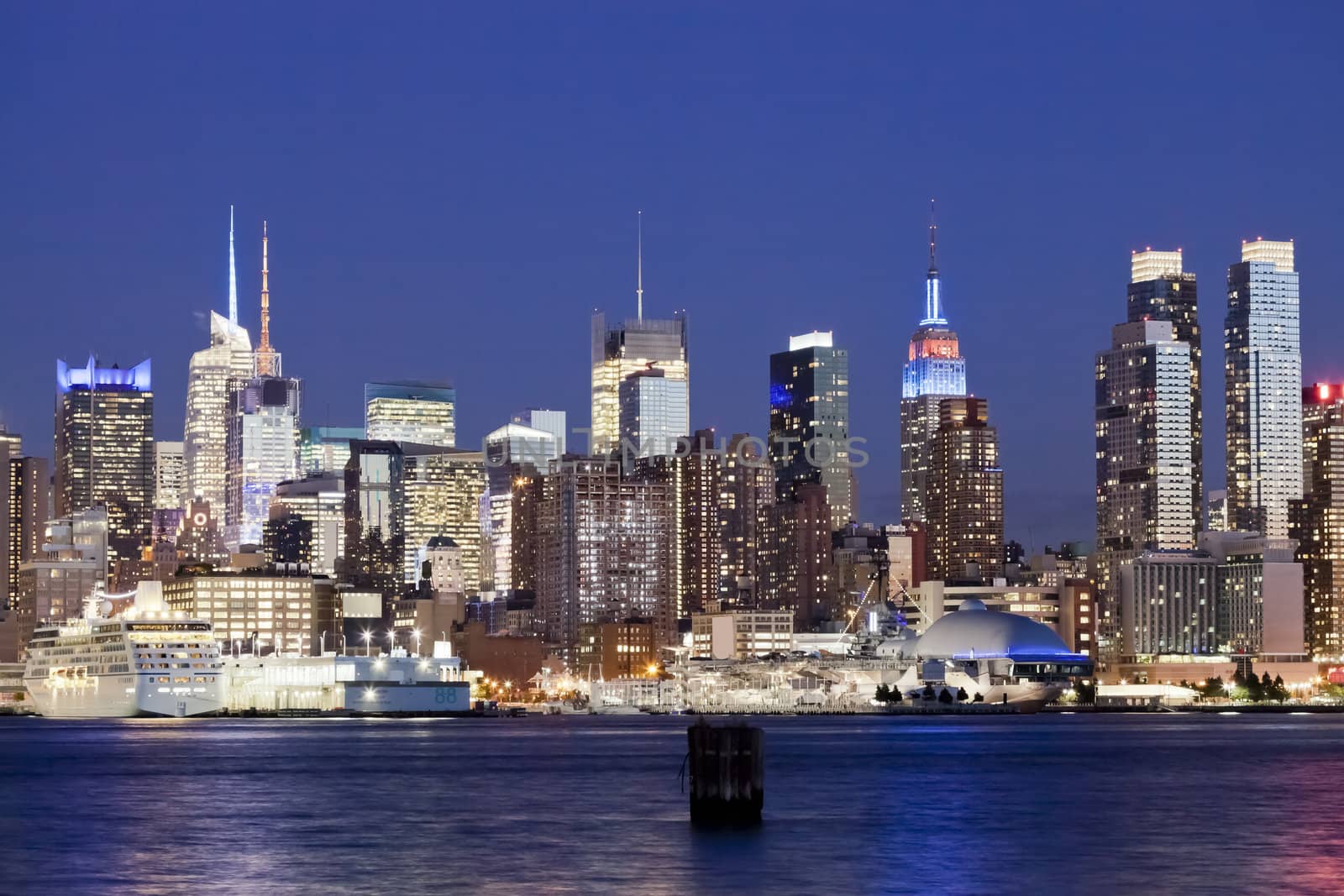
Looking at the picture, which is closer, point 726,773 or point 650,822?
point 726,773

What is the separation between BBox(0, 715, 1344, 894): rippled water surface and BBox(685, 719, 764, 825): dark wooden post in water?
1036 mm

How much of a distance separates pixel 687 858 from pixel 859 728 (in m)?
121

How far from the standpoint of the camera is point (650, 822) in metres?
66.0

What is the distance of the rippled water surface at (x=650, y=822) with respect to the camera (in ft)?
169

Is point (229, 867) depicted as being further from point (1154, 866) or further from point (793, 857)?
point (1154, 866)

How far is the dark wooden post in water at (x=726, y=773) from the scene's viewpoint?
188ft

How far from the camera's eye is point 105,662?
650 ft

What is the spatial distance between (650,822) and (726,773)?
6.37m

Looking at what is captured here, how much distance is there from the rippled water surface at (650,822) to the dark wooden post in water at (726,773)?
3.40 ft

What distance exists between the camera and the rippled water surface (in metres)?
51.5

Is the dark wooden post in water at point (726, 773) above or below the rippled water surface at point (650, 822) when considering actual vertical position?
above

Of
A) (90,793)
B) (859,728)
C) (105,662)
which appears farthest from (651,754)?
(105,662)

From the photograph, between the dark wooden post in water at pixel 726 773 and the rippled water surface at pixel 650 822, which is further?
the dark wooden post in water at pixel 726 773

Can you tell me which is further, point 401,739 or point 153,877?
point 401,739
